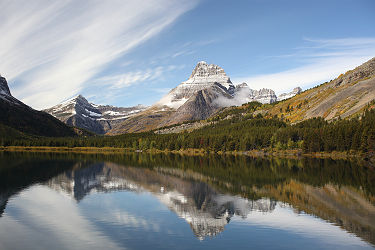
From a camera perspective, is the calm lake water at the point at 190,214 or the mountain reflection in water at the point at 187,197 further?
the mountain reflection in water at the point at 187,197

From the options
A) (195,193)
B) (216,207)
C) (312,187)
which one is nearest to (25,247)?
(216,207)

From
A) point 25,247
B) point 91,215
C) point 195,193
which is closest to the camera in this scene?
point 25,247

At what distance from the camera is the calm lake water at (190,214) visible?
28.6 metres

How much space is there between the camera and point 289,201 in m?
46.4

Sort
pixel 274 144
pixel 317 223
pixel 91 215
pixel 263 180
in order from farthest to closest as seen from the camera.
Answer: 1. pixel 274 144
2. pixel 263 180
3. pixel 91 215
4. pixel 317 223

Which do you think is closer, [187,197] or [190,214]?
[190,214]

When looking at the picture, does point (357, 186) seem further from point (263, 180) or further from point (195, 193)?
point (195, 193)

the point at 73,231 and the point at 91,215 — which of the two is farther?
the point at 91,215

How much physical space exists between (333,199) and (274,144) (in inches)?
5443

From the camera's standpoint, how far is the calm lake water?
93.8 feet

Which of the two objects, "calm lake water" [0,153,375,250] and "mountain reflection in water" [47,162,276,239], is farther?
"mountain reflection in water" [47,162,276,239]

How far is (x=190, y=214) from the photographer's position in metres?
39.1

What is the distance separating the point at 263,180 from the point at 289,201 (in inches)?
881

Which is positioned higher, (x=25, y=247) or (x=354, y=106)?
(x=354, y=106)
